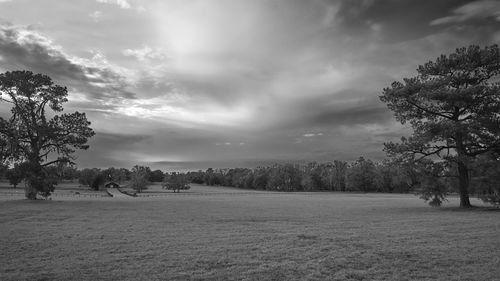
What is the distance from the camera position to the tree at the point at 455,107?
30.0 m

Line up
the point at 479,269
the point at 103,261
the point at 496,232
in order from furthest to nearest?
the point at 496,232 → the point at 103,261 → the point at 479,269

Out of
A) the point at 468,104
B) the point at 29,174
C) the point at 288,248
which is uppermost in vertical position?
the point at 468,104

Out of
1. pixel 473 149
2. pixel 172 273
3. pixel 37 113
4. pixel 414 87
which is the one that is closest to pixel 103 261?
pixel 172 273

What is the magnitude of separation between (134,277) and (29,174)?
4261 centimetres

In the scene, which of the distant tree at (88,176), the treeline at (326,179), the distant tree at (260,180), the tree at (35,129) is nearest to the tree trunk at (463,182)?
the tree at (35,129)

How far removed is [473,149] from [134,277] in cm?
3226

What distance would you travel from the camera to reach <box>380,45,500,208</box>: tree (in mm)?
30047

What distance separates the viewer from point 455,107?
3222 centimetres

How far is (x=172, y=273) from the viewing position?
10211 mm

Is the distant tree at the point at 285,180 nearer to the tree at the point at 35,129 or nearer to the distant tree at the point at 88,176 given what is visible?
the distant tree at the point at 88,176

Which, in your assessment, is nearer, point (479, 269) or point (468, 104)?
point (479, 269)

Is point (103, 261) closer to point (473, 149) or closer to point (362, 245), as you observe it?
point (362, 245)

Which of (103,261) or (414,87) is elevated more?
(414,87)

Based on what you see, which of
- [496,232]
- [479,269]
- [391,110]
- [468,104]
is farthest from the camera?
[391,110]
